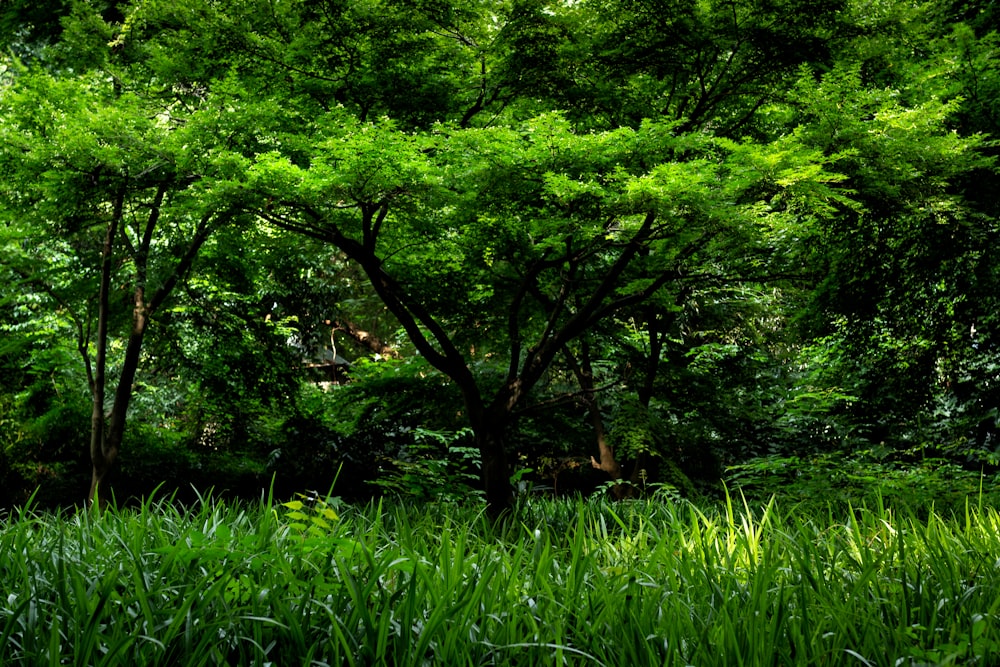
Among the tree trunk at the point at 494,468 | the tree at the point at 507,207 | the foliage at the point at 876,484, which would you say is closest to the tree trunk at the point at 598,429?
the foliage at the point at 876,484

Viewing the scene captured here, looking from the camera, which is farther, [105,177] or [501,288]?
[501,288]

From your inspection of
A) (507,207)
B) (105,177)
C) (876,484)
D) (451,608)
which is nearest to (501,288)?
(507,207)

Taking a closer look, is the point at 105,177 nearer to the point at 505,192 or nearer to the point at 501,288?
the point at 505,192

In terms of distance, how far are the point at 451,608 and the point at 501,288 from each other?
4.77 metres

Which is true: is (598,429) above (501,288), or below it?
below

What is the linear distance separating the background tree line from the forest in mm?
36

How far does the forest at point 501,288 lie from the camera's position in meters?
2.55

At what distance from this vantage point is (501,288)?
7004 millimetres

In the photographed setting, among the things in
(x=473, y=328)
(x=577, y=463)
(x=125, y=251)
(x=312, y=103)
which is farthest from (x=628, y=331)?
(x=125, y=251)

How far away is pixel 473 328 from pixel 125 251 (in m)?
3.77

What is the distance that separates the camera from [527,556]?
3.66 m

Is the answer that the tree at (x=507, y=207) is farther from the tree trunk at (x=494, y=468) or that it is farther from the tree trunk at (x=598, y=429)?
the tree trunk at (x=598, y=429)

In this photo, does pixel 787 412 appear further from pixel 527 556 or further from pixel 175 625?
pixel 175 625

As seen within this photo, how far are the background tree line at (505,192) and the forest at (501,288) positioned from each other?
4 centimetres
